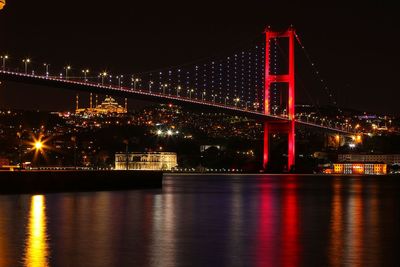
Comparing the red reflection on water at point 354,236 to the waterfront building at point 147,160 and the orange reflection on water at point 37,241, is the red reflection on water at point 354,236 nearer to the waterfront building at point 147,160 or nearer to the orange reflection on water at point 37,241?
the orange reflection on water at point 37,241

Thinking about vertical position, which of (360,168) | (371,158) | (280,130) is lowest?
(360,168)

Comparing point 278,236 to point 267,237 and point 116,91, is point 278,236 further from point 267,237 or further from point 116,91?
point 116,91

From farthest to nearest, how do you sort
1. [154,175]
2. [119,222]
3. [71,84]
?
1. [71,84]
2. [154,175]
3. [119,222]

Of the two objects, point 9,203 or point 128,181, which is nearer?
point 9,203

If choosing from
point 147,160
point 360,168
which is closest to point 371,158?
point 360,168

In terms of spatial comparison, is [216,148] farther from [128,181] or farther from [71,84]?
[128,181]

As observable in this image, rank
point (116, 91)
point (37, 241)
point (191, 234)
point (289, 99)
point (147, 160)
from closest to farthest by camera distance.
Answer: point (37, 241), point (191, 234), point (116, 91), point (289, 99), point (147, 160)

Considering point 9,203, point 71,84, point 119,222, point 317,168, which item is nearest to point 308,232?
point 119,222

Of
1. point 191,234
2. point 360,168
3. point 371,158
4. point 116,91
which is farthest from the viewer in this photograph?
point 371,158

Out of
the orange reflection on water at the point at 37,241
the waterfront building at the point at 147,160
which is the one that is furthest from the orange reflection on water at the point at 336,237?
the waterfront building at the point at 147,160
